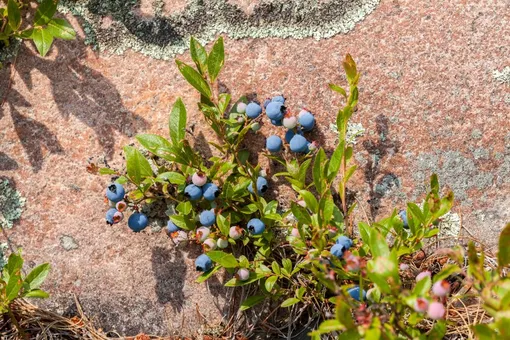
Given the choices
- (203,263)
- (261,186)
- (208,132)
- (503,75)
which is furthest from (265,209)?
(503,75)

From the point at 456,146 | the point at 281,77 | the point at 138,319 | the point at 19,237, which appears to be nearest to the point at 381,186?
the point at 456,146

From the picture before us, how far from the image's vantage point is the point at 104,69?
2549mm

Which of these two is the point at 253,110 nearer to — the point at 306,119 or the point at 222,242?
the point at 306,119

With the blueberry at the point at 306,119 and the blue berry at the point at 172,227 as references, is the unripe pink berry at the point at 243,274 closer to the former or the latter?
the blue berry at the point at 172,227

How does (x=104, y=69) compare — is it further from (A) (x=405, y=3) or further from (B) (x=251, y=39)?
(A) (x=405, y=3)

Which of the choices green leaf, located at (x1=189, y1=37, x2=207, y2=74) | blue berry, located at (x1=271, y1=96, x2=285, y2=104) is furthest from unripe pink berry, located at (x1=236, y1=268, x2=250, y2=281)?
green leaf, located at (x1=189, y1=37, x2=207, y2=74)

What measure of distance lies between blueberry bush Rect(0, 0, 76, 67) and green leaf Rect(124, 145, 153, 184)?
1.80 ft

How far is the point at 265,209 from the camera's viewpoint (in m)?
2.29

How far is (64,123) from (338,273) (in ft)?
4.40

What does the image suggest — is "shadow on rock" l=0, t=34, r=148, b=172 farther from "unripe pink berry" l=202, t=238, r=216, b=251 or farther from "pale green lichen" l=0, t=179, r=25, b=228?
"unripe pink berry" l=202, t=238, r=216, b=251

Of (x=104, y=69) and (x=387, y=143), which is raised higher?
(x=104, y=69)

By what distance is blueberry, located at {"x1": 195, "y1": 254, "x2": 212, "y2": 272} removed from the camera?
2.23m

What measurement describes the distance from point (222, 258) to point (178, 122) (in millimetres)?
547

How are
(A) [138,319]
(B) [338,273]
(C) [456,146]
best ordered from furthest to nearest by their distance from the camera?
1. (A) [138,319]
2. (C) [456,146]
3. (B) [338,273]
